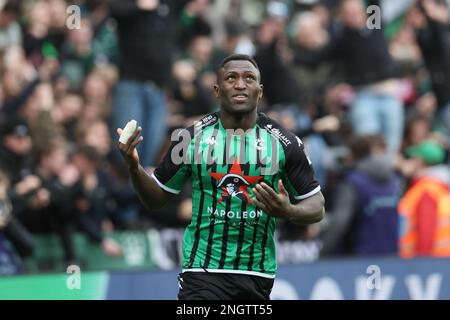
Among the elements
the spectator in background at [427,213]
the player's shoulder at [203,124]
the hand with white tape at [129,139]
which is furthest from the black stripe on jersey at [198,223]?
the spectator in background at [427,213]

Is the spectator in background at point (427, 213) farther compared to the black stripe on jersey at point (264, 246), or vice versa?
the spectator in background at point (427, 213)

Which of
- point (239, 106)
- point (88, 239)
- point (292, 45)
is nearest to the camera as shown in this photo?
point (239, 106)

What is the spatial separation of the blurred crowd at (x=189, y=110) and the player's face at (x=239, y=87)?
422cm

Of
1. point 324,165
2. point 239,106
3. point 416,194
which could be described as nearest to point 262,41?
point 324,165

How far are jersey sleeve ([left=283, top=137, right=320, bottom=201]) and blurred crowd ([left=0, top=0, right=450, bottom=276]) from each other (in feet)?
14.2

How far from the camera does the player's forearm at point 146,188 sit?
24.6 feet

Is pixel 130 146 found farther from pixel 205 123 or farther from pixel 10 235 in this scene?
pixel 10 235

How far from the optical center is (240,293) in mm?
7562

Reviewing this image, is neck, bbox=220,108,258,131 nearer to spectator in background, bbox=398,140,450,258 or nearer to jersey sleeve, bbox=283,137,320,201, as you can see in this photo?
jersey sleeve, bbox=283,137,320,201

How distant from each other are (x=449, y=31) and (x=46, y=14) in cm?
529

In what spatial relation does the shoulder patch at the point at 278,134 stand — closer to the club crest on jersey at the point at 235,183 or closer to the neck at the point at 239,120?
the neck at the point at 239,120

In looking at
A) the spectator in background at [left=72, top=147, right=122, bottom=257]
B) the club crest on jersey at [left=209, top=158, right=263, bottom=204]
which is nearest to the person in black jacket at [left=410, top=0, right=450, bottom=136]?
the spectator in background at [left=72, top=147, right=122, bottom=257]

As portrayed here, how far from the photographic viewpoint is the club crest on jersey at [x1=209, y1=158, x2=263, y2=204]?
755 cm

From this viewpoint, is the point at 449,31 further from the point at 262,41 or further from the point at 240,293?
the point at 240,293
